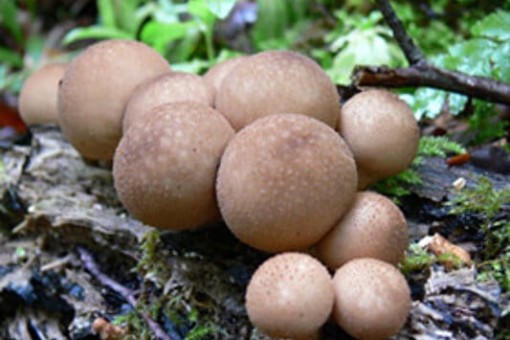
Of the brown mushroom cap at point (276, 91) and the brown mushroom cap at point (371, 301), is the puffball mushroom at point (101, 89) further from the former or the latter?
the brown mushroom cap at point (371, 301)

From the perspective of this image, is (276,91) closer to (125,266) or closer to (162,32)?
(125,266)

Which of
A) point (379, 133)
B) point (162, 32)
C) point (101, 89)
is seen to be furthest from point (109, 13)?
point (379, 133)

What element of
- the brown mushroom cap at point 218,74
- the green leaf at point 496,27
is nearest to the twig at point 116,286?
the brown mushroom cap at point 218,74

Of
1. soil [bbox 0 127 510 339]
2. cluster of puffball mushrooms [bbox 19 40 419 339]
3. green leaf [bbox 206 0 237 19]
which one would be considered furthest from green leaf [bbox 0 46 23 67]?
cluster of puffball mushrooms [bbox 19 40 419 339]

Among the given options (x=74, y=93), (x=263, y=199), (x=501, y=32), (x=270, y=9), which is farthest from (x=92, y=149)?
(x=270, y=9)

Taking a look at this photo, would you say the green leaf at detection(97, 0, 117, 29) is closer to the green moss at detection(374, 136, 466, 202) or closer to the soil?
the soil

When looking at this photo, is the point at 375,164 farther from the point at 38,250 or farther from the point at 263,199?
the point at 38,250
